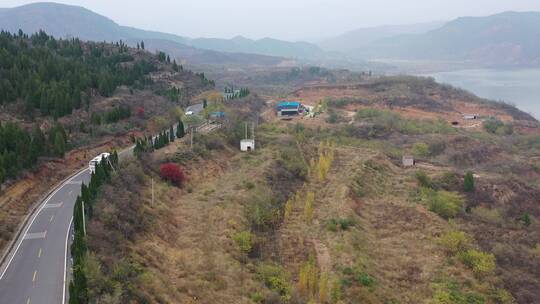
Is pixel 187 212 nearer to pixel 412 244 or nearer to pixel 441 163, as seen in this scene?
pixel 412 244

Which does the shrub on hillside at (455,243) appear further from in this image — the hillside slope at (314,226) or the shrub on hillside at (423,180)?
the shrub on hillside at (423,180)

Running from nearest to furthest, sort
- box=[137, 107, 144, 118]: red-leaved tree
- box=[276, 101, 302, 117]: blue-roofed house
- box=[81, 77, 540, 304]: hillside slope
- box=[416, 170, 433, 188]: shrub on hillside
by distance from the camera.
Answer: box=[81, 77, 540, 304]: hillside slope, box=[416, 170, 433, 188]: shrub on hillside, box=[137, 107, 144, 118]: red-leaved tree, box=[276, 101, 302, 117]: blue-roofed house

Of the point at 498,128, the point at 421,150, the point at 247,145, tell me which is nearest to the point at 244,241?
the point at 247,145

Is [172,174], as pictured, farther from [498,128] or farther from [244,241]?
[498,128]

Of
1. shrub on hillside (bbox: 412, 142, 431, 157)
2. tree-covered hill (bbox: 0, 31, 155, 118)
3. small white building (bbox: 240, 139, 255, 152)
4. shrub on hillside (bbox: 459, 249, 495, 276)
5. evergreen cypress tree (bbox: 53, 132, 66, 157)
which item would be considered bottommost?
shrub on hillside (bbox: 459, 249, 495, 276)

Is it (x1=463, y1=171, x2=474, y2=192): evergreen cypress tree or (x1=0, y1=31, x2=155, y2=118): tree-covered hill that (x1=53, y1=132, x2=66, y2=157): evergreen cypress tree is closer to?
(x1=0, y1=31, x2=155, y2=118): tree-covered hill

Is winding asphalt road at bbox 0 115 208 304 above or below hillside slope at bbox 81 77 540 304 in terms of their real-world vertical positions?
above

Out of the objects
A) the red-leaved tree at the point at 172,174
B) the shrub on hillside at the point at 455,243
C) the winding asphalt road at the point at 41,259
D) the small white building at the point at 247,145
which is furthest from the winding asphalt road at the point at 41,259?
the shrub on hillside at the point at 455,243

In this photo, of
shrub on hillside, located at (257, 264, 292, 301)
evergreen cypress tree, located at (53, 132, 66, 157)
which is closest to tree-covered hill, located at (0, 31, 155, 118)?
evergreen cypress tree, located at (53, 132, 66, 157)
